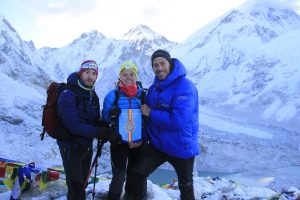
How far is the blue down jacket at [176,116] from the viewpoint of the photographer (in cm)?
602

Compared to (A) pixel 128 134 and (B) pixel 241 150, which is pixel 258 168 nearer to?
(B) pixel 241 150

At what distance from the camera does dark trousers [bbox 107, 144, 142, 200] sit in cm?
668

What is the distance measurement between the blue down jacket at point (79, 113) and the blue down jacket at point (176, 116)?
41.5 inches

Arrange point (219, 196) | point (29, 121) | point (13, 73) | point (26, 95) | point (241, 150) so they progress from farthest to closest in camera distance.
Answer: point (13, 73) < point (241, 150) < point (26, 95) < point (29, 121) < point (219, 196)

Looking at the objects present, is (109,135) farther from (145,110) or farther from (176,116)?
(176,116)

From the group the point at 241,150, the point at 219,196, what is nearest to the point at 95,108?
the point at 219,196

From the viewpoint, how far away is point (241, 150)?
89062 mm

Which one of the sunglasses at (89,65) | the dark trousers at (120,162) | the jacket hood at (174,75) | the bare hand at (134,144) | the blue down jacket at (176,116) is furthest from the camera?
the sunglasses at (89,65)

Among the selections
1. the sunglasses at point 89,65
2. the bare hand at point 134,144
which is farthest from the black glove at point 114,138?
the sunglasses at point 89,65

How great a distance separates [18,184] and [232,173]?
7119 cm

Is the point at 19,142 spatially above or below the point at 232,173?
above

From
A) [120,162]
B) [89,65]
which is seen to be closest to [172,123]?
[120,162]

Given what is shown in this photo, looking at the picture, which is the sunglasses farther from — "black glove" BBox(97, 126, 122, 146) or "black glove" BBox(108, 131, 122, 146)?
"black glove" BBox(108, 131, 122, 146)

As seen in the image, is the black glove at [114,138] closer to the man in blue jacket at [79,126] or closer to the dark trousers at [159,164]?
the man in blue jacket at [79,126]
